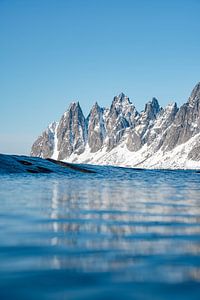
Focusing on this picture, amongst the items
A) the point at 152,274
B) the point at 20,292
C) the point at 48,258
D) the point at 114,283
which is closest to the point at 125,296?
the point at 114,283

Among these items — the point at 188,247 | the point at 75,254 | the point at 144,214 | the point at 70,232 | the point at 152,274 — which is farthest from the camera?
the point at 144,214

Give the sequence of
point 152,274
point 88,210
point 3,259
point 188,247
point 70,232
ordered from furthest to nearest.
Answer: point 88,210
point 70,232
point 188,247
point 3,259
point 152,274

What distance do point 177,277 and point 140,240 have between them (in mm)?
2391

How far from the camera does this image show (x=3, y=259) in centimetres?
574

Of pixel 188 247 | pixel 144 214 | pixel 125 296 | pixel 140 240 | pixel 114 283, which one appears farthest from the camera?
pixel 144 214

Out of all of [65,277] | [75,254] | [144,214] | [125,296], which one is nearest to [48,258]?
[75,254]

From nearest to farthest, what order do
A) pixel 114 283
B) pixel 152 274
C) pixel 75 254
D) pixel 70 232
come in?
1. pixel 114 283
2. pixel 152 274
3. pixel 75 254
4. pixel 70 232

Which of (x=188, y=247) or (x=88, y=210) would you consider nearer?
(x=188, y=247)

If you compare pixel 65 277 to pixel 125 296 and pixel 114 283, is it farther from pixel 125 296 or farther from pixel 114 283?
pixel 125 296

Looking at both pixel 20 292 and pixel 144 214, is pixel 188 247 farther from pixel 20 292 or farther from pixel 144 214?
pixel 144 214

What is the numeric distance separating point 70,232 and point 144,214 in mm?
3496

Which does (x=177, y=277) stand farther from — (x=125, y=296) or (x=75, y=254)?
(x=75, y=254)

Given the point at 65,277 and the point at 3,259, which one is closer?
the point at 65,277

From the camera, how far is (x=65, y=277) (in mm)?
4926
